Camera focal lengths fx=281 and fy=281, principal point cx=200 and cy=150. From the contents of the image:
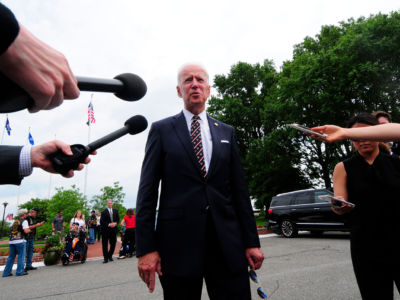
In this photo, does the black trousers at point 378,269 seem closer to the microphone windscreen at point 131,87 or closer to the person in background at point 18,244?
the microphone windscreen at point 131,87

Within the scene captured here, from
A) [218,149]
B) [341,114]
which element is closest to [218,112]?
[341,114]

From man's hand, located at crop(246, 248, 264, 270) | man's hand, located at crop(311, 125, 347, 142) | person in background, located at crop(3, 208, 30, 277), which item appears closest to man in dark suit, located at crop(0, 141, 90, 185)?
man's hand, located at crop(311, 125, 347, 142)

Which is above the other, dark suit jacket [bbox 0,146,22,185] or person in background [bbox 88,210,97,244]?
dark suit jacket [bbox 0,146,22,185]

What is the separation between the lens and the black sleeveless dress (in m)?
2.12

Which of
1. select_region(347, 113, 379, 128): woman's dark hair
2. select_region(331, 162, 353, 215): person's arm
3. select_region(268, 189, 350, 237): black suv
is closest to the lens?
select_region(347, 113, 379, 128): woman's dark hair

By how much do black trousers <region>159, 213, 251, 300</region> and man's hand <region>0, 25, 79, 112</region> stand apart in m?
1.43

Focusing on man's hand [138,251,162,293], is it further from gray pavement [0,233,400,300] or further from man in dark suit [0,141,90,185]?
gray pavement [0,233,400,300]

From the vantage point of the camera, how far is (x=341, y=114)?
704 inches

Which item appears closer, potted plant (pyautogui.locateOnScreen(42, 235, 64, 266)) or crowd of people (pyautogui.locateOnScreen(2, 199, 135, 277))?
crowd of people (pyautogui.locateOnScreen(2, 199, 135, 277))

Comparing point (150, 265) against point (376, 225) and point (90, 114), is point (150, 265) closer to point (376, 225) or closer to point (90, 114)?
point (376, 225)

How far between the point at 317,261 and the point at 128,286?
4626 millimetres

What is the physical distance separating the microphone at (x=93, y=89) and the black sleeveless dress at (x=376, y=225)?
201 cm

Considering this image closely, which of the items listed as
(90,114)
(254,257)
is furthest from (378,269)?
(90,114)

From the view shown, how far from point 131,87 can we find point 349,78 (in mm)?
18147
